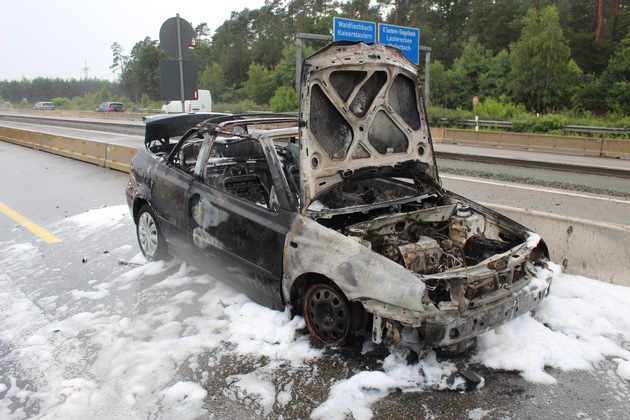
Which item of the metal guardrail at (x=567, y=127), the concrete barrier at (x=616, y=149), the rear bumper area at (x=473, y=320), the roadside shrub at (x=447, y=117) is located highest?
the roadside shrub at (x=447, y=117)

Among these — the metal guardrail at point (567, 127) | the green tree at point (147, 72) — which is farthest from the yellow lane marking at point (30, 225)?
the green tree at point (147, 72)

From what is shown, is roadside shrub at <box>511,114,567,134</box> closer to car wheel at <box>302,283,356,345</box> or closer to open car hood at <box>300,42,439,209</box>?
open car hood at <box>300,42,439,209</box>

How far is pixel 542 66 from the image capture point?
37.8 metres

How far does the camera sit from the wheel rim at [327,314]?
372 cm

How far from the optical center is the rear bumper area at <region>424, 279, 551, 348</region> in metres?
3.35

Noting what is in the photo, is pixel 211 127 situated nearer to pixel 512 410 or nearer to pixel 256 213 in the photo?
pixel 256 213

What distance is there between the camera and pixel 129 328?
4.36m

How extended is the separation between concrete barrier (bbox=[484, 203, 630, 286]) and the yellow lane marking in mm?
6143

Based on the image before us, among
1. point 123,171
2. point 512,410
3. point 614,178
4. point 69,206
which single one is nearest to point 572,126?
point 614,178

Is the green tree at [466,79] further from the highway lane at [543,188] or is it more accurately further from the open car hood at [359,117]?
the open car hood at [359,117]

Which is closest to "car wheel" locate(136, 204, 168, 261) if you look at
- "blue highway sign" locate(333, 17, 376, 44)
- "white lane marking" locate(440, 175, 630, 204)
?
"white lane marking" locate(440, 175, 630, 204)

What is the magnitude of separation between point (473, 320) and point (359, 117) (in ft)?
6.16

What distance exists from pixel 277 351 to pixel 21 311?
8.40ft

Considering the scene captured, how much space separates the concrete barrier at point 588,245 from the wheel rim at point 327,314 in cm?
286
